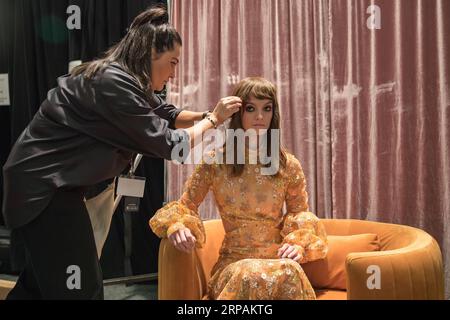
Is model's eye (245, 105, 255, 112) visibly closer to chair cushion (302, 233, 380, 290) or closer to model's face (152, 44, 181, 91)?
model's face (152, 44, 181, 91)

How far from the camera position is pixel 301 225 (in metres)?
1.88

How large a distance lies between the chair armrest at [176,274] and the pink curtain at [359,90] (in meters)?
1.10

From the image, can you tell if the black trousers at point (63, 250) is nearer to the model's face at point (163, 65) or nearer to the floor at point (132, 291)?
the model's face at point (163, 65)

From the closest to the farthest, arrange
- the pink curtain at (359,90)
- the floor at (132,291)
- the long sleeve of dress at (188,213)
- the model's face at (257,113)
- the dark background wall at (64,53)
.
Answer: the long sleeve of dress at (188,213) → the model's face at (257,113) → the pink curtain at (359,90) → the floor at (132,291) → the dark background wall at (64,53)

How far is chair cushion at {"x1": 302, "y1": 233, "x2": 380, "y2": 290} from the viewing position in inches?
78.7

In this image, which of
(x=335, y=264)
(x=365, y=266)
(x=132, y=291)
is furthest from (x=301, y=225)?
(x=132, y=291)

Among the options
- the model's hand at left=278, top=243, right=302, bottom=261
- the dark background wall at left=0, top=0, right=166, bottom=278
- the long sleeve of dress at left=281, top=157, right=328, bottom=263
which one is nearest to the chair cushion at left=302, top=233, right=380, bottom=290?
the long sleeve of dress at left=281, top=157, right=328, bottom=263

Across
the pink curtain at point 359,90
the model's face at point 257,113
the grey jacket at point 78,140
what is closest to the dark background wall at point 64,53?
the pink curtain at point 359,90

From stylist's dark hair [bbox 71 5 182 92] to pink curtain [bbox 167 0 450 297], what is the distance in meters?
1.21

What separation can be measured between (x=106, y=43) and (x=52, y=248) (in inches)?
87.9

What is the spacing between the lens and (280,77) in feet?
8.89

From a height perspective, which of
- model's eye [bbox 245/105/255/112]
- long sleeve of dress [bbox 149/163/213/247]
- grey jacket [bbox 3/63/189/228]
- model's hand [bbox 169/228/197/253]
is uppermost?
model's eye [bbox 245/105/255/112]

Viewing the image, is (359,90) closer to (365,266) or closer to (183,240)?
(365,266)

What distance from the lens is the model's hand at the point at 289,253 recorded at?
5.70 feet
